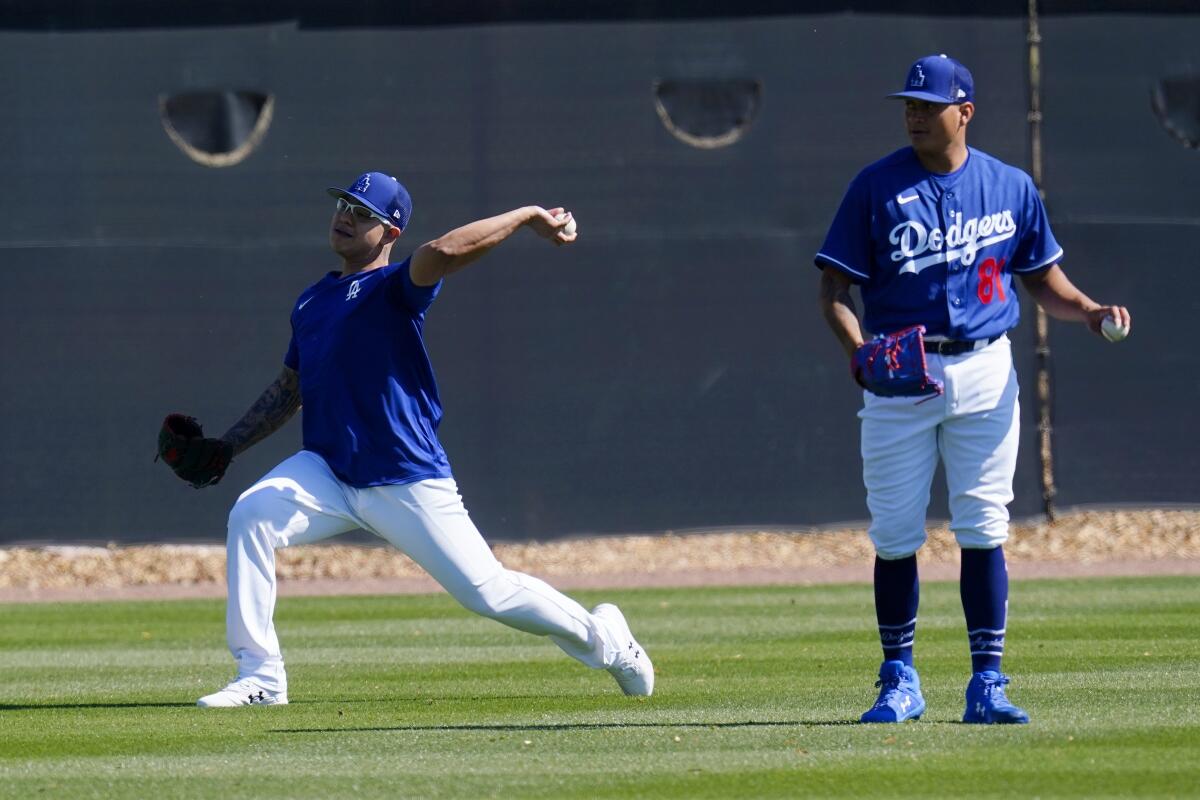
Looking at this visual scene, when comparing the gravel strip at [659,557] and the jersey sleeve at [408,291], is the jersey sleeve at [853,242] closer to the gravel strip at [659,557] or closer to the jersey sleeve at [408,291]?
the jersey sleeve at [408,291]

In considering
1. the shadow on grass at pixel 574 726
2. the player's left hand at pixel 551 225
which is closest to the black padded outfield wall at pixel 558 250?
the shadow on grass at pixel 574 726

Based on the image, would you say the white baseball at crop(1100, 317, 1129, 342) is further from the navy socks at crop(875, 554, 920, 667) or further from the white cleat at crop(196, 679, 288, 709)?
the white cleat at crop(196, 679, 288, 709)

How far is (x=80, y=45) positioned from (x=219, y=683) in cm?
803

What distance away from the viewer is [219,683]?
25.5ft

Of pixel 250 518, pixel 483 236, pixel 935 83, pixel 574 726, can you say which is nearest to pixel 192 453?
pixel 250 518

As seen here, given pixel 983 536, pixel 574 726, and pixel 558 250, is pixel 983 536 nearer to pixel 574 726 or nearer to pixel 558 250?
pixel 574 726

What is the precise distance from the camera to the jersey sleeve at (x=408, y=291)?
6.26 metres

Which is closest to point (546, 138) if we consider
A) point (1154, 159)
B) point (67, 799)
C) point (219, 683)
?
point (1154, 159)

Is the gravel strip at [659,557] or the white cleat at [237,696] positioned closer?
the white cleat at [237,696]

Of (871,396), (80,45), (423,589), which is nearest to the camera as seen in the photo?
(871,396)

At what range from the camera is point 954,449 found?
568 cm

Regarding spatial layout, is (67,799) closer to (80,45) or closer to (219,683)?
(219,683)

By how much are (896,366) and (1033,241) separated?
0.75 metres

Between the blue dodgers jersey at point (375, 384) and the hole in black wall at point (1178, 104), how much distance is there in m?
9.76
